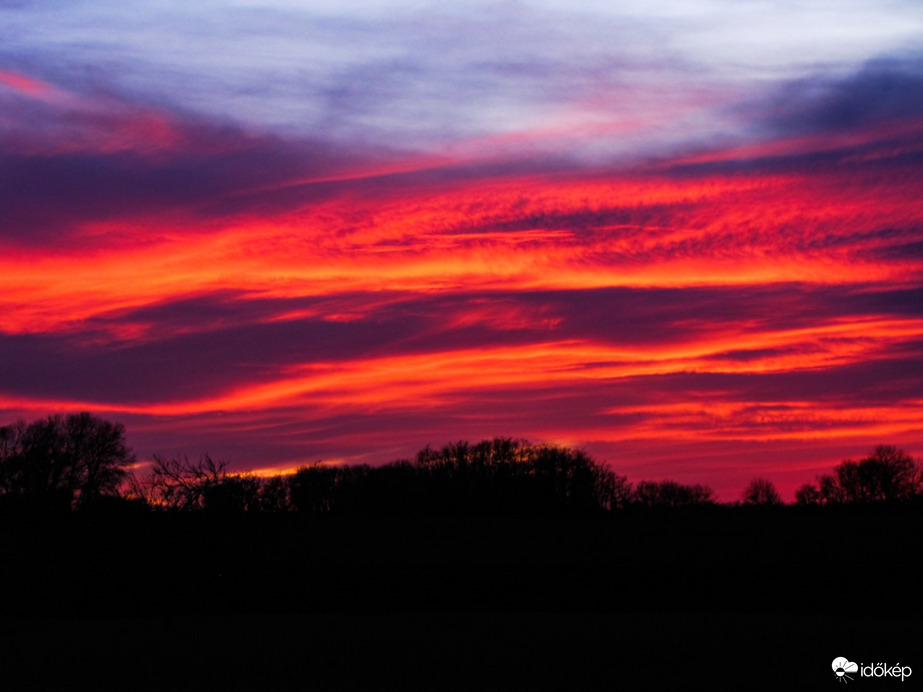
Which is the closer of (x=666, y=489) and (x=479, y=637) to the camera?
(x=479, y=637)

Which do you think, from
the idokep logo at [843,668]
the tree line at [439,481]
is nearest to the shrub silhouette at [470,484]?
the tree line at [439,481]

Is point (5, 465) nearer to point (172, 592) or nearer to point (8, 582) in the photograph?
point (8, 582)

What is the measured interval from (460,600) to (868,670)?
66.1 ft

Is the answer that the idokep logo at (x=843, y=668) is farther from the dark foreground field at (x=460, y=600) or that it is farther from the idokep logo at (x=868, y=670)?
the dark foreground field at (x=460, y=600)

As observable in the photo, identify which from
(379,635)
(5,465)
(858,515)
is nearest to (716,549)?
(858,515)

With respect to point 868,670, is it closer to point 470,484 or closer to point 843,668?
point 843,668

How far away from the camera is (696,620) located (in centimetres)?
3278

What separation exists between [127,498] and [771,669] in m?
20.4

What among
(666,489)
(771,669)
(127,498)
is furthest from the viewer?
(666,489)

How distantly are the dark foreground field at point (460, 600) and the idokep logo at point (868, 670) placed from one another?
0.41m

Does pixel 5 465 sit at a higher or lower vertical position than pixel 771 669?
higher

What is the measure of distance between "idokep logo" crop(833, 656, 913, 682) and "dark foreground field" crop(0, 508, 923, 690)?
41cm

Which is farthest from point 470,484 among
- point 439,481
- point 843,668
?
point 843,668

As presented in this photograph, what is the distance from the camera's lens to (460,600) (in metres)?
39.8
